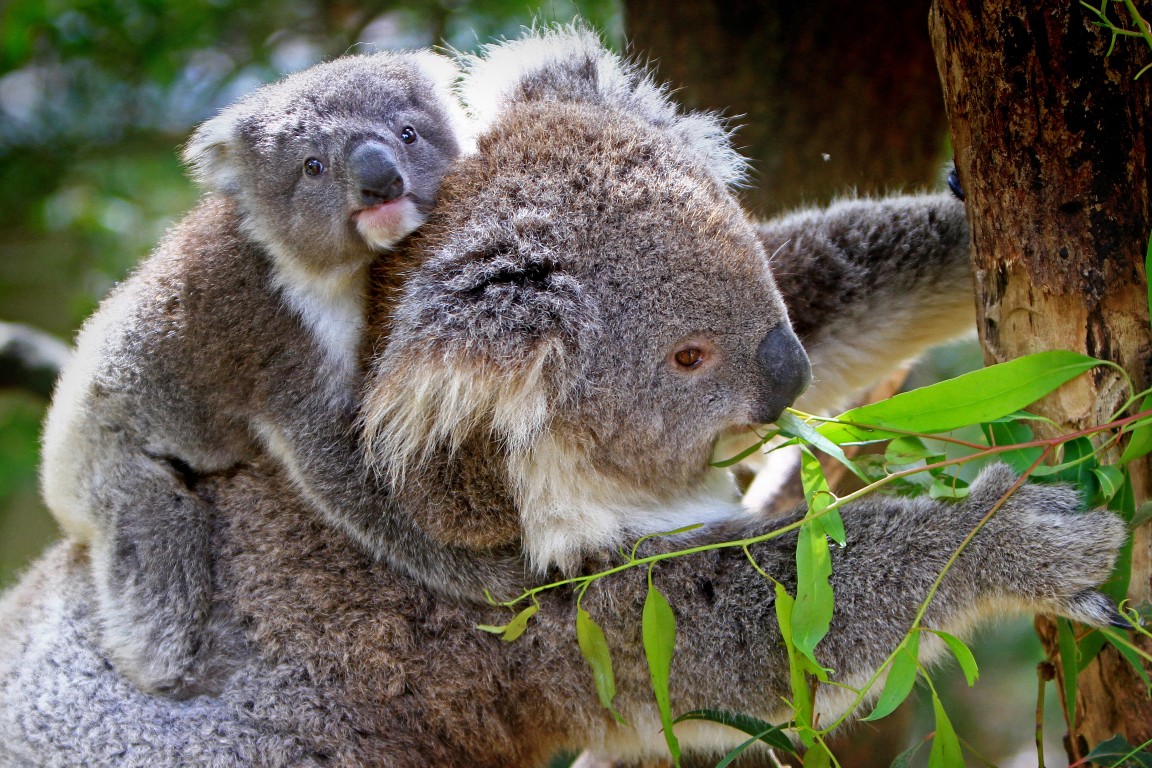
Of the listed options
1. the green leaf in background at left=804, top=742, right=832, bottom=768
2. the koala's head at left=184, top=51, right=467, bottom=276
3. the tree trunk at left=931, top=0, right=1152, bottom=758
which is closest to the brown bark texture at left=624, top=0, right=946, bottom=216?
the koala's head at left=184, top=51, right=467, bottom=276

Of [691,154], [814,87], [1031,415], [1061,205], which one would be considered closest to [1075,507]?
[1031,415]

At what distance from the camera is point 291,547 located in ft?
8.65

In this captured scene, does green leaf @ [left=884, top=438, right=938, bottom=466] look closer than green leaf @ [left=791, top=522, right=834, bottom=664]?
No

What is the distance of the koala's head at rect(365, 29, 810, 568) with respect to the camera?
2.15m

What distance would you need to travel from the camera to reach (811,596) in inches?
77.4

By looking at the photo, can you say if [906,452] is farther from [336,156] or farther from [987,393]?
[336,156]

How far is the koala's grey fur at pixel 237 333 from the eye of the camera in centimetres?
239

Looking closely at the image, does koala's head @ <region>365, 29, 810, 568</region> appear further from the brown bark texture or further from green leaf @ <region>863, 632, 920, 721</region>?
the brown bark texture

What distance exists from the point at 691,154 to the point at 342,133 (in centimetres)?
85

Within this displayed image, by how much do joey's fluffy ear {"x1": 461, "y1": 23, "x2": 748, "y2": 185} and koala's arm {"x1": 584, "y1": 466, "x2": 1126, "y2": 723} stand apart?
987 mm

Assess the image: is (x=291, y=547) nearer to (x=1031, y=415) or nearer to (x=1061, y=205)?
(x=1031, y=415)

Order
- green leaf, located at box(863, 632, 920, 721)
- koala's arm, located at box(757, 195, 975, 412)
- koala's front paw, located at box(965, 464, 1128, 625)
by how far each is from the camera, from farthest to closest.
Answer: koala's arm, located at box(757, 195, 975, 412), koala's front paw, located at box(965, 464, 1128, 625), green leaf, located at box(863, 632, 920, 721)

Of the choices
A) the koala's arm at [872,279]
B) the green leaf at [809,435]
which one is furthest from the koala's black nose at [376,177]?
the koala's arm at [872,279]

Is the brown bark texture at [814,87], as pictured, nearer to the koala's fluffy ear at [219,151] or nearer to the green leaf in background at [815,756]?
the koala's fluffy ear at [219,151]
